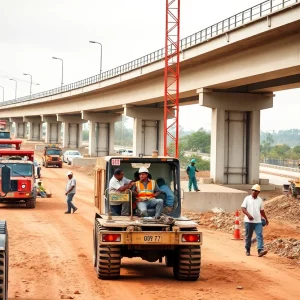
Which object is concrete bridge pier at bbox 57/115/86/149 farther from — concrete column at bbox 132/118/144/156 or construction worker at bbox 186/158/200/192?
construction worker at bbox 186/158/200/192

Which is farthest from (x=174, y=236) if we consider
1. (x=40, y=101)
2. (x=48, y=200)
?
(x=40, y=101)

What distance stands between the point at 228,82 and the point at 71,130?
231 feet

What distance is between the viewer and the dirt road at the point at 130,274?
12383 mm

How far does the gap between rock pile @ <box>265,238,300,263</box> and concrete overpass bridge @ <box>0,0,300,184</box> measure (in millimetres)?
11614

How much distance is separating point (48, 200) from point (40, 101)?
74551 mm

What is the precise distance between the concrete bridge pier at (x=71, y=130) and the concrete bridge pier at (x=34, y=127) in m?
32.8

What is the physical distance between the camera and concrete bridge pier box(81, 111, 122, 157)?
286 ft

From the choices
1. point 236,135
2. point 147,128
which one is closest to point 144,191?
point 236,135

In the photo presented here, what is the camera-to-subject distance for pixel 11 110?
147625mm

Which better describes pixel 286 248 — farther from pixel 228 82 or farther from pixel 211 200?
pixel 228 82

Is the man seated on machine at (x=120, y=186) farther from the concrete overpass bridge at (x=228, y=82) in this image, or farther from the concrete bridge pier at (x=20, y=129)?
the concrete bridge pier at (x=20, y=129)

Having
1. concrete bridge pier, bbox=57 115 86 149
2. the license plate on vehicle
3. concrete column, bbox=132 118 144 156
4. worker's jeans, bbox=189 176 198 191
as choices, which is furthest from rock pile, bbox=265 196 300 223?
concrete bridge pier, bbox=57 115 86 149

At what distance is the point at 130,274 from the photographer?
564 inches

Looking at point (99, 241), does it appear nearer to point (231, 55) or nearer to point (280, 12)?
point (280, 12)
